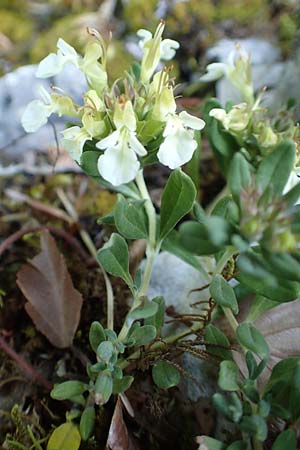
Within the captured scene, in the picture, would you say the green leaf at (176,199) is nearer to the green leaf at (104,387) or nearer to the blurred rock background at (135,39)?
the green leaf at (104,387)

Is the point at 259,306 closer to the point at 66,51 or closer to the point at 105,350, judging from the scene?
the point at 105,350

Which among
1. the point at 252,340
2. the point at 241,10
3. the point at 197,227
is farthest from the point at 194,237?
the point at 241,10

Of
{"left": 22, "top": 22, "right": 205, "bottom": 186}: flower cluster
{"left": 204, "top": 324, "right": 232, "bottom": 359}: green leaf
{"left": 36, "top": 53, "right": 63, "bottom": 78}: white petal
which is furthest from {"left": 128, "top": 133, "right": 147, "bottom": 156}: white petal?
{"left": 204, "top": 324, "right": 232, "bottom": 359}: green leaf

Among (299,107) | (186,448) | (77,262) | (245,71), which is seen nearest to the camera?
(186,448)

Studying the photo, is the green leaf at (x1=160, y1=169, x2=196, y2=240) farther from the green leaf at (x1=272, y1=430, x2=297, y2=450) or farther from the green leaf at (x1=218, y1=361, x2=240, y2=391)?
the green leaf at (x1=272, y1=430, x2=297, y2=450)

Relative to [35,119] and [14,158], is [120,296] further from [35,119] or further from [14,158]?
[14,158]

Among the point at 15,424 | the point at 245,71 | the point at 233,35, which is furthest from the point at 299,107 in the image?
the point at 15,424
